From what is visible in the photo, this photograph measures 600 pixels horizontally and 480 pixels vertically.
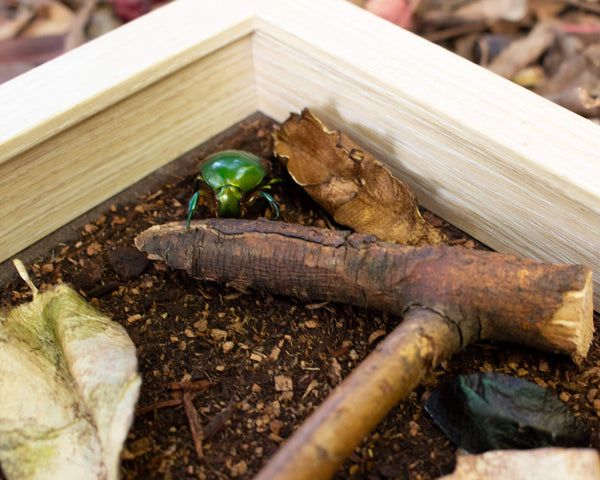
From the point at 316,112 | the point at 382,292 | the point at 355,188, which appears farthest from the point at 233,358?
the point at 316,112

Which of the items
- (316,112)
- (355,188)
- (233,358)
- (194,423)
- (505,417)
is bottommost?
(505,417)

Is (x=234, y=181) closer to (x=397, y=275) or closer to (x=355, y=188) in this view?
(x=355, y=188)

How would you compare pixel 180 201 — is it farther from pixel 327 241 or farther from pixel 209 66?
pixel 327 241

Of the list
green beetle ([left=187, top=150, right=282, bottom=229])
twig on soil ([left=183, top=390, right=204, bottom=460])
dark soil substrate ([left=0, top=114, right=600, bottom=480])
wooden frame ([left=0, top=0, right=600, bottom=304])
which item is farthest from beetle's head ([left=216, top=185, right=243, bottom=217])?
twig on soil ([left=183, top=390, right=204, bottom=460])

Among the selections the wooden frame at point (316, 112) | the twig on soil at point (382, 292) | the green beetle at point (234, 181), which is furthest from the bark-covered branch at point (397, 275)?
the wooden frame at point (316, 112)

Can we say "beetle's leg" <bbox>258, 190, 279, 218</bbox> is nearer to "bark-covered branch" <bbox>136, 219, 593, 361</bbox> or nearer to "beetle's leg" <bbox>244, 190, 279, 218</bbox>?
"beetle's leg" <bbox>244, 190, 279, 218</bbox>

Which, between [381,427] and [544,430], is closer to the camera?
[544,430]

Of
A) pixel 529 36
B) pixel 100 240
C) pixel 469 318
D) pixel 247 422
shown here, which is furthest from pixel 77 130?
pixel 529 36
